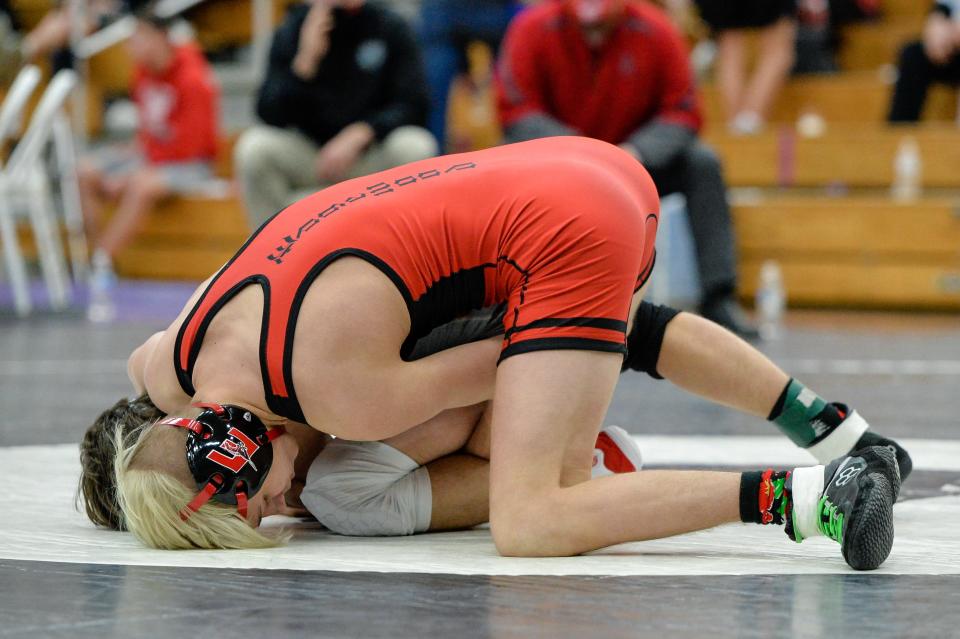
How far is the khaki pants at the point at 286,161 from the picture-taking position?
236 inches

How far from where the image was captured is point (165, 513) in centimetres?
211

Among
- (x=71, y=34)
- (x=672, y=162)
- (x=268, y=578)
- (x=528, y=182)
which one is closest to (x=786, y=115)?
(x=672, y=162)

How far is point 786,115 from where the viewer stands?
7367 millimetres

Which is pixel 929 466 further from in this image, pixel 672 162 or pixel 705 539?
pixel 672 162

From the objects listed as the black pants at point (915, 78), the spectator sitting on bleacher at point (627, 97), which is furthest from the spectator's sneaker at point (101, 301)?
the black pants at point (915, 78)

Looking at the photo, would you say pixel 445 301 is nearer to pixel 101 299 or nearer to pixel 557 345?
pixel 557 345

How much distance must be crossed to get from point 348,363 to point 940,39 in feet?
17.0

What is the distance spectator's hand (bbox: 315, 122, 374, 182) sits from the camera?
5.96 m

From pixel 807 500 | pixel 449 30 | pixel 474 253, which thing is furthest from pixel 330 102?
pixel 807 500

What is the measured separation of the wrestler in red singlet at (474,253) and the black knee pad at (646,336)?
0.31m

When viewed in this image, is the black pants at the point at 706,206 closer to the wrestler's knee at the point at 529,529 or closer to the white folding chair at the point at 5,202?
the white folding chair at the point at 5,202

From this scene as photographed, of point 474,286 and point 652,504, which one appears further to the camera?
point 474,286

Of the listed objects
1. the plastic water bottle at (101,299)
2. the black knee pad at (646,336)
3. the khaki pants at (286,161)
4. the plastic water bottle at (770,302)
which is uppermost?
the black knee pad at (646,336)

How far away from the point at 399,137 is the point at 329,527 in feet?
12.4
